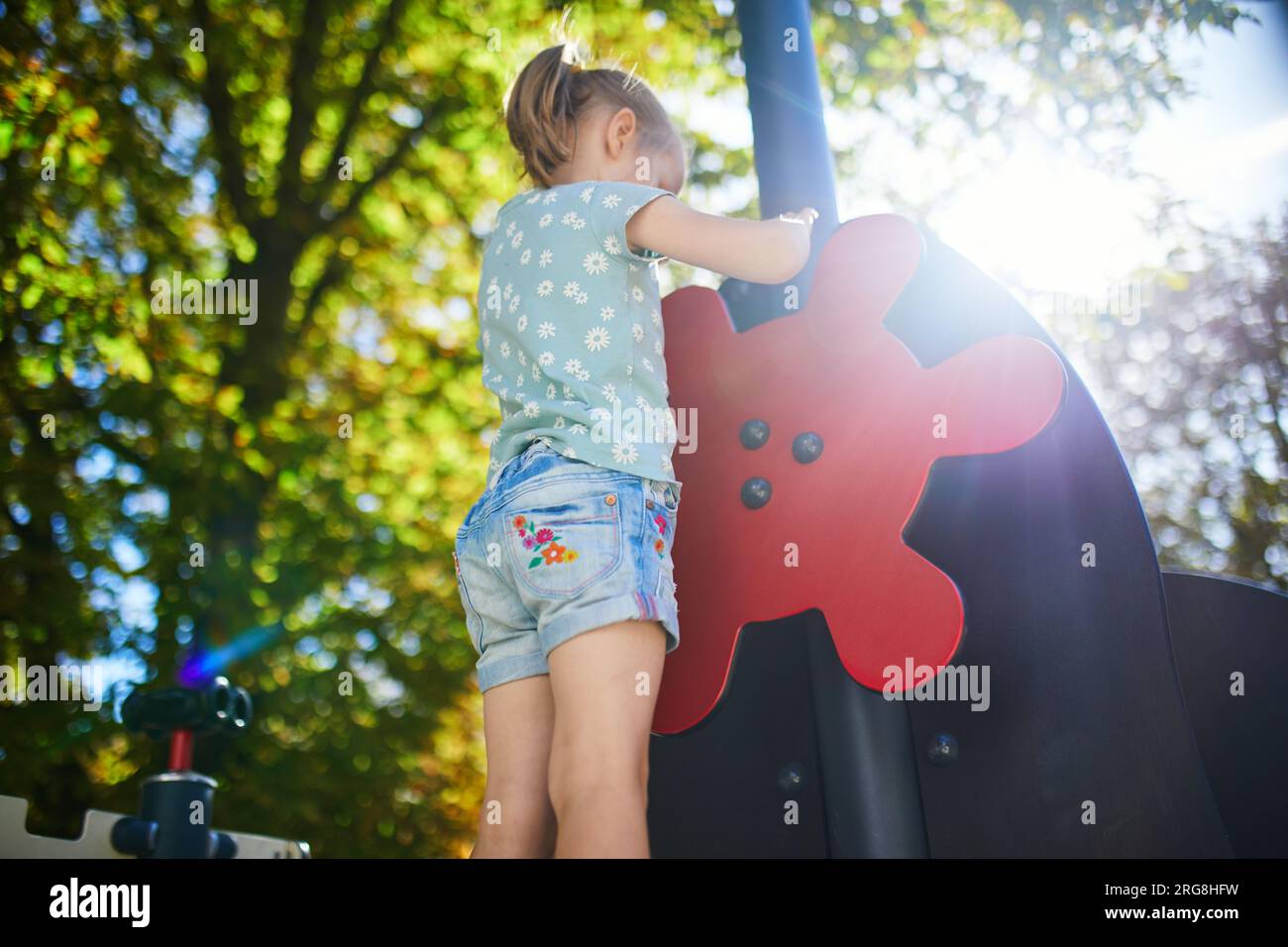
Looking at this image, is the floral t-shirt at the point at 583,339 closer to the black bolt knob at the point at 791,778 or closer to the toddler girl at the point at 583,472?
the toddler girl at the point at 583,472

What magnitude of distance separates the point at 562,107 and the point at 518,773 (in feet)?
3.63

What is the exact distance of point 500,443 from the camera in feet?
5.74

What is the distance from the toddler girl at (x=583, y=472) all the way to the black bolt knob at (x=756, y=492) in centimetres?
16

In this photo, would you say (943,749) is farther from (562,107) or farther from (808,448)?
(562,107)

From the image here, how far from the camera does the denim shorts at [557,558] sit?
1.50m

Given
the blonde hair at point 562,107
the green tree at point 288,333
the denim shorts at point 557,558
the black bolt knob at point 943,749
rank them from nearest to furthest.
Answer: the denim shorts at point 557,558, the black bolt knob at point 943,749, the blonde hair at point 562,107, the green tree at point 288,333

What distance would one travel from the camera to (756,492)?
5.92 ft

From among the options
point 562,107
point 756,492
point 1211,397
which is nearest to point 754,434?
point 756,492

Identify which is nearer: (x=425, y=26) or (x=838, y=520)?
(x=838, y=520)

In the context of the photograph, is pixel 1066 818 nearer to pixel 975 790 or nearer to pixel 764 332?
pixel 975 790

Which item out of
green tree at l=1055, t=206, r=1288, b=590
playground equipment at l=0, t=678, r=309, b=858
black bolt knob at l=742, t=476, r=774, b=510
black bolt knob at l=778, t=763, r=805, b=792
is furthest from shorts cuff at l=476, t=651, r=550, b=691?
green tree at l=1055, t=206, r=1288, b=590

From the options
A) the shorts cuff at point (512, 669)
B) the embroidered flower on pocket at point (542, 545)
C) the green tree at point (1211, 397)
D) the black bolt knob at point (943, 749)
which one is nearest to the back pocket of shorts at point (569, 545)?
the embroidered flower on pocket at point (542, 545)
